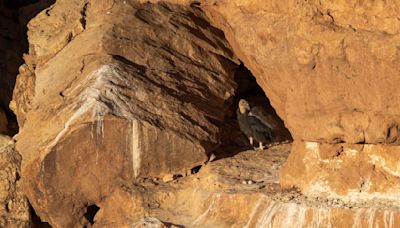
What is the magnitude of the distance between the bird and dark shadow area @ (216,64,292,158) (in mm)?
182

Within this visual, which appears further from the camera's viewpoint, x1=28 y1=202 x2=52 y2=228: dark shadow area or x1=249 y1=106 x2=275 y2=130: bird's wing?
A: x1=249 y1=106 x2=275 y2=130: bird's wing

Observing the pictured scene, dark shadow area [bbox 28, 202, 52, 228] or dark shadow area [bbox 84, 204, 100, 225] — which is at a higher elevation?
dark shadow area [bbox 84, 204, 100, 225]

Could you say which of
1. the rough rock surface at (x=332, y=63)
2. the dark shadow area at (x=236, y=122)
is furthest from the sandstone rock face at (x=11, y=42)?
the rough rock surface at (x=332, y=63)

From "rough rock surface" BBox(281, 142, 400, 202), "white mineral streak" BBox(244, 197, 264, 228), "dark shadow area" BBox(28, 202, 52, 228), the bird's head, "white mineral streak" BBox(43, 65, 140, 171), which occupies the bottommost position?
"dark shadow area" BBox(28, 202, 52, 228)

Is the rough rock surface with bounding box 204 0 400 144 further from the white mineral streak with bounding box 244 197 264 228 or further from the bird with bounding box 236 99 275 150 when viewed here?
the bird with bounding box 236 99 275 150

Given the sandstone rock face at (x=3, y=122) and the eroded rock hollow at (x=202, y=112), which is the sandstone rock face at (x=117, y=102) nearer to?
the eroded rock hollow at (x=202, y=112)

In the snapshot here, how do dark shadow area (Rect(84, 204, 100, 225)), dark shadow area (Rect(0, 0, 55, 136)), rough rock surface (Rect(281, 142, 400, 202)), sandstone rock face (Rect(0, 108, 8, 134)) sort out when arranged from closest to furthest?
rough rock surface (Rect(281, 142, 400, 202)) → dark shadow area (Rect(84, 204, 100, 225)) → sandstone rock face (Rect(0, 108, 8, 134)) → dark shadow area (Rect(0, 0, 55, 136))

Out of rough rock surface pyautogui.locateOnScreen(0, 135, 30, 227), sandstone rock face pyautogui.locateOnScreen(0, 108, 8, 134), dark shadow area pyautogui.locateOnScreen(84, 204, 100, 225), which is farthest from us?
sandstone rock face pyautogui.locateOnScreen(0, 108, 8, 134)

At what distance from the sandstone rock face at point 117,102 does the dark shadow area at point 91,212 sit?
0.07m

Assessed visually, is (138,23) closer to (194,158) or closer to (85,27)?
(85,27)

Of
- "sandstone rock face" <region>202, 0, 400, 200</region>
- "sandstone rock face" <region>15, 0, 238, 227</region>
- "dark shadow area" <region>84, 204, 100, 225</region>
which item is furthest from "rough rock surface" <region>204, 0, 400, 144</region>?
"dark shadow area" <region>84, 204, 100, 225</region>

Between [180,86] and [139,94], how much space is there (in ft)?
2.47

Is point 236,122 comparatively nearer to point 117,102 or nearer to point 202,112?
point 202,112

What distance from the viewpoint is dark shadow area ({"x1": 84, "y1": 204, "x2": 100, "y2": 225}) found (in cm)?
1324
